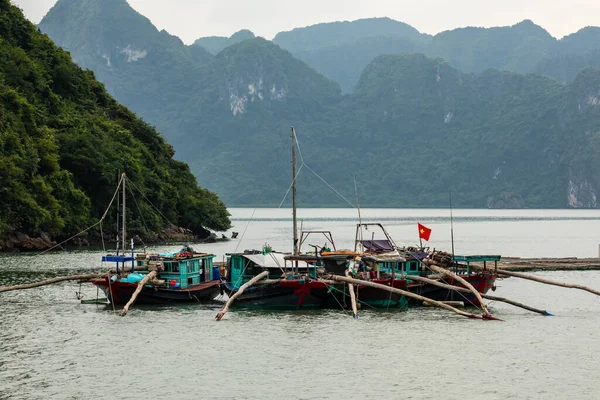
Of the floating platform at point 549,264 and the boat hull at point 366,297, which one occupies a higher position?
the floating platform at point 549,264

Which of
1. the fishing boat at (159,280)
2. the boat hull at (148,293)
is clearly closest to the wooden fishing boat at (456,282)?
the fishing boat at (159,280)

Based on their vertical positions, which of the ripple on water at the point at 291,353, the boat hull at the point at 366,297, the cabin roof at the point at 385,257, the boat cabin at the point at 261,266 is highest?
the cabin roof at the point at 385,257

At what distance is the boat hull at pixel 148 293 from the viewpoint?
138 ft

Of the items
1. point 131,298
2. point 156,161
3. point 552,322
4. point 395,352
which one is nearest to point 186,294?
point 131,298

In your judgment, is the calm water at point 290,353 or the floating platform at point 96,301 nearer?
the calm water at point 290,353

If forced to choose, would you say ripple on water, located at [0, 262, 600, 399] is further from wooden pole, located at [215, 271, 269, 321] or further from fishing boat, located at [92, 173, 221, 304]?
fishing boat, located at [92, 173, 221, 304]

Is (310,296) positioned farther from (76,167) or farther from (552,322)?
(76,167)

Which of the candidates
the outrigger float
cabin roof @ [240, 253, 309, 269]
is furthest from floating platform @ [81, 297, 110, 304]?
cabin roof @ [240, 253, 309, 269]

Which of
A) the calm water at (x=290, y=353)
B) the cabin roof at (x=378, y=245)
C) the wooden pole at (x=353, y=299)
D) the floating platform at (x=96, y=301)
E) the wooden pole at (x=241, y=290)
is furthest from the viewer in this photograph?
the cabin roof at (x=378, y=245)

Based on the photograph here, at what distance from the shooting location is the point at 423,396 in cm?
2634

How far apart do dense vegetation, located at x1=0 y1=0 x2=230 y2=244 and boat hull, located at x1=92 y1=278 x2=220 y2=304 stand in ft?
112

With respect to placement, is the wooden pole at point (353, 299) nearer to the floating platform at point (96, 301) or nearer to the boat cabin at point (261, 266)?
the boat cabin at point (261, 266)

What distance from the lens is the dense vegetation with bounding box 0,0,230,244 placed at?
7856 cm

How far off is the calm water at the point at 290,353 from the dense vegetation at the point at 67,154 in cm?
3523
